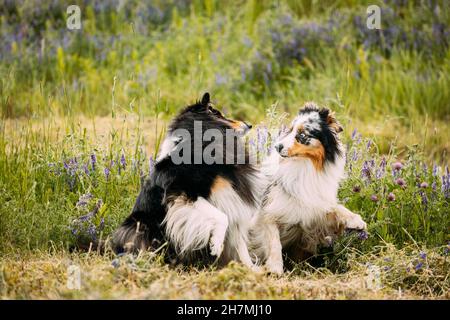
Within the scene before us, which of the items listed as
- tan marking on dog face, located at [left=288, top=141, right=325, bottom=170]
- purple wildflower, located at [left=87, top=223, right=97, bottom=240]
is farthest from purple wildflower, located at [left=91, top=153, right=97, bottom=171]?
tan marking on dog face, located at [left=288, top=141, right=325, bottom=170]

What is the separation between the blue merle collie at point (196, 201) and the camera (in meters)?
4.11

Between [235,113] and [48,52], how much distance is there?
279 cm

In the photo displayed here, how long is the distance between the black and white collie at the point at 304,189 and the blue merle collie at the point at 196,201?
0.18 meters

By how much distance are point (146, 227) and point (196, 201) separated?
1.33 ft

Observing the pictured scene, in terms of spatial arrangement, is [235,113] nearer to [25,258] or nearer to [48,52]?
[48,52]

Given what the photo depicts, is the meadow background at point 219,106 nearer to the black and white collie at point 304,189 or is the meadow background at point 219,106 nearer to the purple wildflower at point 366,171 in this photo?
the purple wildflower at point 366,171

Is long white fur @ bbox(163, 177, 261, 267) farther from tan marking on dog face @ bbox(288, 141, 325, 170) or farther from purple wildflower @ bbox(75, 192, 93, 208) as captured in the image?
purple wildflower @ bbox(75, 192, 93, 208)

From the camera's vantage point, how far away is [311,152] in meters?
4.41

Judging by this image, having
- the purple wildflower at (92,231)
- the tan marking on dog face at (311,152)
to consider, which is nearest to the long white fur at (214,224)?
the tan marking on dog face at (311,152)

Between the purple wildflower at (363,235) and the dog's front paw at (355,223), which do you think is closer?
the dog's front paw at (355,223)

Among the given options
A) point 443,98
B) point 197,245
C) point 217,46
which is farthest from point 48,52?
point 197,245

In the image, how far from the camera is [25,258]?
445 centimetres

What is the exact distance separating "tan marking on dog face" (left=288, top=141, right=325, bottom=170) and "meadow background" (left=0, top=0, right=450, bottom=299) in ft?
2.30

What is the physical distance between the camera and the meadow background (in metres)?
4.22
